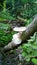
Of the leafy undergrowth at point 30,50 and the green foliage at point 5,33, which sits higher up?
the green foliage at point 5,33

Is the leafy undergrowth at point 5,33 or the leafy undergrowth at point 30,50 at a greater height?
the leafy undergrowth at point 5,33

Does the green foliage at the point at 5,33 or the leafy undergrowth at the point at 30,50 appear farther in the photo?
the green foliage at the point at 5,33

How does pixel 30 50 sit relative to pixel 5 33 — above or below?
below

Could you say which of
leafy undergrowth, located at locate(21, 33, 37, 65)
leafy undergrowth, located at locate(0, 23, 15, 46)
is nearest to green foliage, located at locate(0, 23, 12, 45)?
leafy undergrowth, located at locate(0, 23, 15, 46)

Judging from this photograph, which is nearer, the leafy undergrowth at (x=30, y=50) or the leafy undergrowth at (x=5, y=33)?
the leafy undergrowth at (x=30, y=50)

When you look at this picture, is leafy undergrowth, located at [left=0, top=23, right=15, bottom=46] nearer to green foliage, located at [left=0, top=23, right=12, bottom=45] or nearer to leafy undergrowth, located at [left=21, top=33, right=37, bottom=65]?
green foliage, located at [left=0, top=23, right=12, bottom=45]

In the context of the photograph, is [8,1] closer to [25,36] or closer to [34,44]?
[25,36]

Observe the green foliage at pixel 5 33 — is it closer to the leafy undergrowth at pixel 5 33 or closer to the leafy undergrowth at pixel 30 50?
the leafy undergrowth at pixel 5 33

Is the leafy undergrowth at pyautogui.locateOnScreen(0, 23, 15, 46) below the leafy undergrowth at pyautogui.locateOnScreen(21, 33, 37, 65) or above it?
above

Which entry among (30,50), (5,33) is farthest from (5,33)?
(30,50)

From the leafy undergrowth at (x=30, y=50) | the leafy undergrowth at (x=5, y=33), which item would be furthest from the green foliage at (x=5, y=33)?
the leafy undergrowth at (x=30, y=50)

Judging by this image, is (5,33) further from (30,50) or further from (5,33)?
(30,50)

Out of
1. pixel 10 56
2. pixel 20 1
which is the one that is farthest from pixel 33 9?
pixel 10 56

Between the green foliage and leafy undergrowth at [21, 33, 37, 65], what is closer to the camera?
leafy undergrowth at [21, 33, 37, 65]
